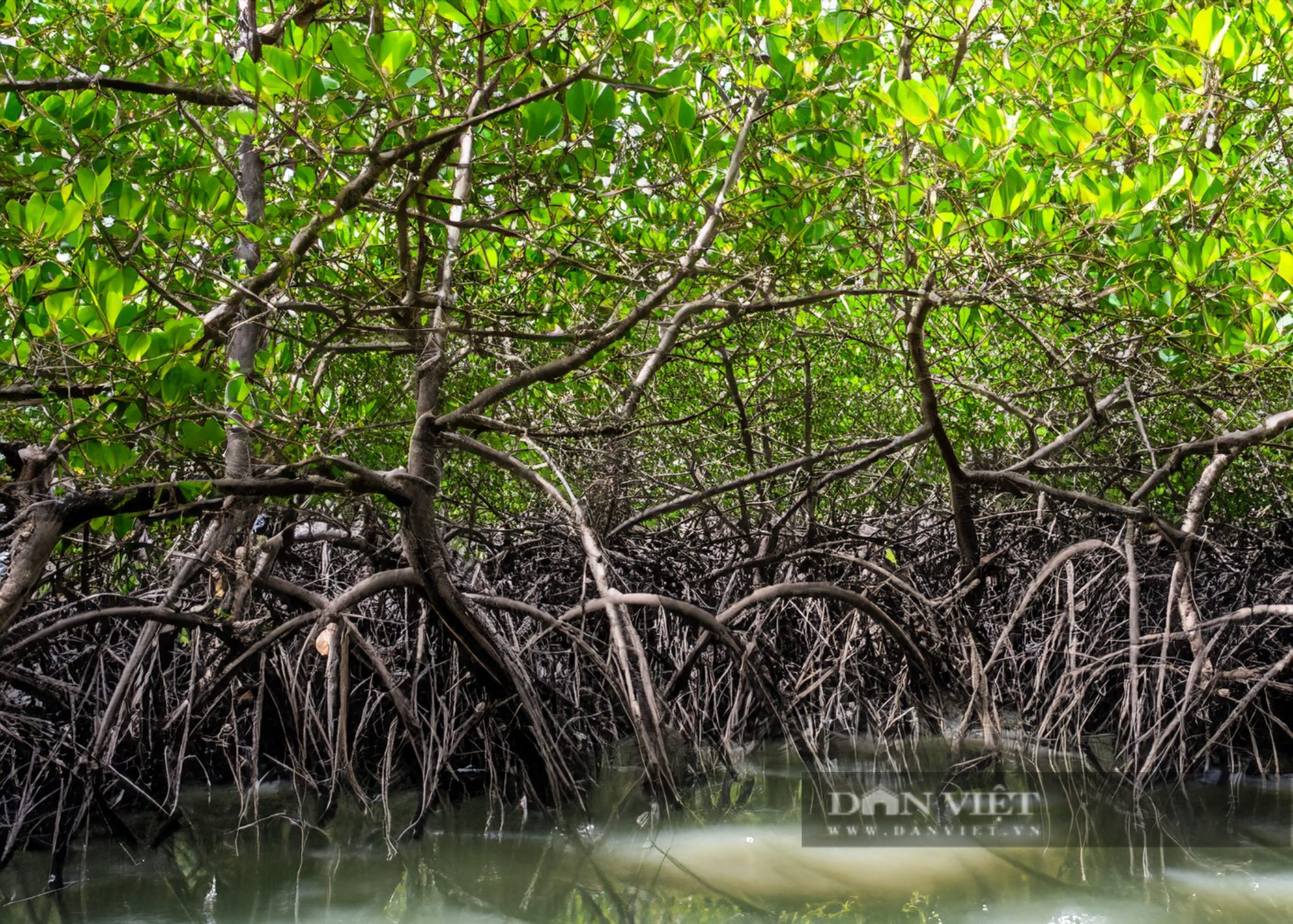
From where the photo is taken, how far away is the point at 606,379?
3.69 m

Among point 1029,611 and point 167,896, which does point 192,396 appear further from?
point 1029,611

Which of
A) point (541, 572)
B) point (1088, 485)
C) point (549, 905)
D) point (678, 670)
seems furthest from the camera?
point (1088, 485)

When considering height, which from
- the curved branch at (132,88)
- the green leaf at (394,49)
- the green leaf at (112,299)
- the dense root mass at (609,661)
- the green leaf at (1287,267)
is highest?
the curved branch at (132,88)

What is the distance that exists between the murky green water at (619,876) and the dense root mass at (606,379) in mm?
162

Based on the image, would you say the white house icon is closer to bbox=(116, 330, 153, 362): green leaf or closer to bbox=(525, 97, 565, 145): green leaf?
bbox=(525, 97, 565, 145): green leaf

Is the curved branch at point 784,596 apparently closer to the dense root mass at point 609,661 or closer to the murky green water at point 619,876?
the dense root mass at point 609,661

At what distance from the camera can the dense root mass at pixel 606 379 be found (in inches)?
92.3

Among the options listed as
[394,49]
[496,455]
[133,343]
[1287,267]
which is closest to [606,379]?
[496,455]

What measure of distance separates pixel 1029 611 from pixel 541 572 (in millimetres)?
2195

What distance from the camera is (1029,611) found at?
4656mm

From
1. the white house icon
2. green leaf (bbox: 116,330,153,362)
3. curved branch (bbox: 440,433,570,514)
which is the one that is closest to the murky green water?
the white house icon

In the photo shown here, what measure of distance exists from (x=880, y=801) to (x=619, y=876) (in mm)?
1200

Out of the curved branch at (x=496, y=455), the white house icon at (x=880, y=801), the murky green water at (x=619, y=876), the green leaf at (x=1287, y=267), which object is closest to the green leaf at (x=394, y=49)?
the curved branch at (x=496, y=455)

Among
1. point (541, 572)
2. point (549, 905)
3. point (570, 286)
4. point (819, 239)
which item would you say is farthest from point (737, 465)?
point (549, 905)
